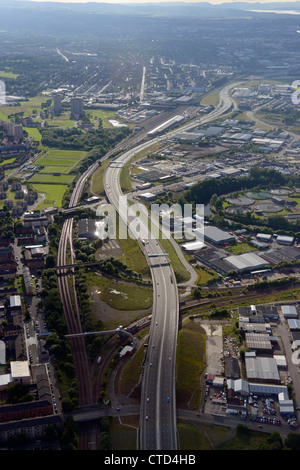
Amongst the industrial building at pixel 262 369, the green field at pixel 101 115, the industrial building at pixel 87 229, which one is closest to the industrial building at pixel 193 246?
the industrial building at pixel 87 229

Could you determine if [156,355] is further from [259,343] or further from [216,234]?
[216,234]

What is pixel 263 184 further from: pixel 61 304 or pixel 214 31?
pixel 214 31

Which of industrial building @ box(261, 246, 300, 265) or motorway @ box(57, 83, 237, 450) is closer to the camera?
motorway @ box(57, 83, 237, 450)

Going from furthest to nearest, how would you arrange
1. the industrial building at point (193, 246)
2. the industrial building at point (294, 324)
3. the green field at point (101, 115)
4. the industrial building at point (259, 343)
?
the green field at point (101, 115) < the industrial building at point (193, 246) < the industrial building at point (294, 324) < the industrial building at point (259, 343)

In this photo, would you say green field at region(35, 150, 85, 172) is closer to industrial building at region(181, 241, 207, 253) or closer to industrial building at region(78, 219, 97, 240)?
industrial building at region(78, 219, 97, 240)

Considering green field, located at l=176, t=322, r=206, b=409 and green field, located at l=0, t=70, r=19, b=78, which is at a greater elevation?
green field, located at l=0, t=70, r=19, b=78

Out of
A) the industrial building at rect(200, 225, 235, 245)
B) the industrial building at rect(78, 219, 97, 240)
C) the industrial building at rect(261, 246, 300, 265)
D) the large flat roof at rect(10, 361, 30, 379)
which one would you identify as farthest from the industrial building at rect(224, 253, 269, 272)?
the large flat roof at rect(10, 361, 30, 379)

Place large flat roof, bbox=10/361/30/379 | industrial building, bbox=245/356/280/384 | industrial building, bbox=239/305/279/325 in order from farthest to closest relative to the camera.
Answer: industrial building, bbox=239/305/279/325 → industrial building, bbox=245/356/280/384 → large flat roof, bbox=10/361/30/379

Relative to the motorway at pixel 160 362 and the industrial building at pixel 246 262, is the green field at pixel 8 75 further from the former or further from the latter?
the industrial building at pixel 246 262

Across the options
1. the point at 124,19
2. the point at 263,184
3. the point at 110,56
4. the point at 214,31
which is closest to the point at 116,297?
the point at 263,184

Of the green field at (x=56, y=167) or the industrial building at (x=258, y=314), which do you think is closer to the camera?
the industrial building at (x=258, y=314)

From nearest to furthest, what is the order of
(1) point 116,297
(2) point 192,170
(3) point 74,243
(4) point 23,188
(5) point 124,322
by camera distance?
(5) point 124,322
(1) point 116,297
(3) point 74,243
(4) point 23,188
(2) point 192,170
